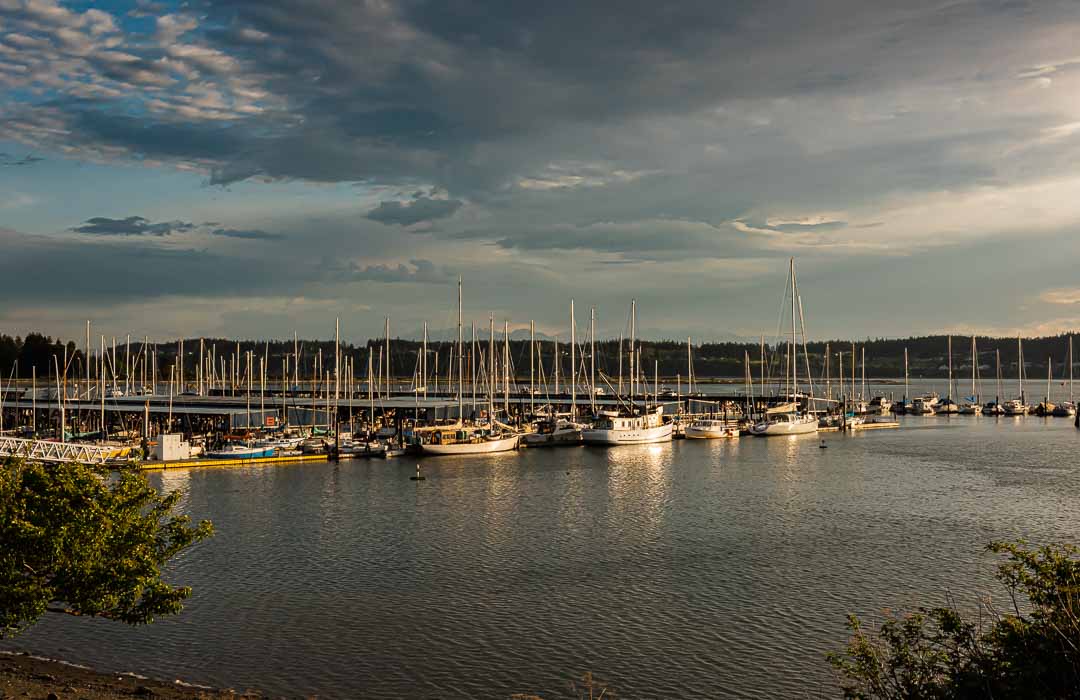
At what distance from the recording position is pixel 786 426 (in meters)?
118

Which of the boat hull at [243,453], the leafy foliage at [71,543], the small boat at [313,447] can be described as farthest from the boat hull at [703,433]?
the leafy foliage at [71,543]

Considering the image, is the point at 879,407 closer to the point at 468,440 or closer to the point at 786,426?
the point at 786,426

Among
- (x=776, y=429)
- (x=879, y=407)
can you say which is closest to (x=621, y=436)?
(x=776, y=429)

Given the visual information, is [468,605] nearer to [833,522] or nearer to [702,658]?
[702,658]

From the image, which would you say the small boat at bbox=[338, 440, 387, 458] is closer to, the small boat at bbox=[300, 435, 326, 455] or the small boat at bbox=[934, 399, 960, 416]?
the small boat at bbox=[300, 435, 326, 455]

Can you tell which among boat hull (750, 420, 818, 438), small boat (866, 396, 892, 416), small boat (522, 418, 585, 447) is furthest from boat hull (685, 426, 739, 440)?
small boat (866, 396, 892, 416)

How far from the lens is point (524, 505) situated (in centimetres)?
5975

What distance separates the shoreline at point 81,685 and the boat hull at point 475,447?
200 ft

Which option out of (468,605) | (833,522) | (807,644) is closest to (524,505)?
(833,522)

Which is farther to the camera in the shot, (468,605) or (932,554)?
(932,554)

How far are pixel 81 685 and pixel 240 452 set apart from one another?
57.4 meters

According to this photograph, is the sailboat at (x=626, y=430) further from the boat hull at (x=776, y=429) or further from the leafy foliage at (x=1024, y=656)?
the leafy foliage at (x=1024, y=656)

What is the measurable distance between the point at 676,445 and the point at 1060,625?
8900 centimetres

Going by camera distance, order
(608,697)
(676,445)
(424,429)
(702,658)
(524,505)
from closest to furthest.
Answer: (608,697), (702,658), (524,505), (424,429), (676,445)
